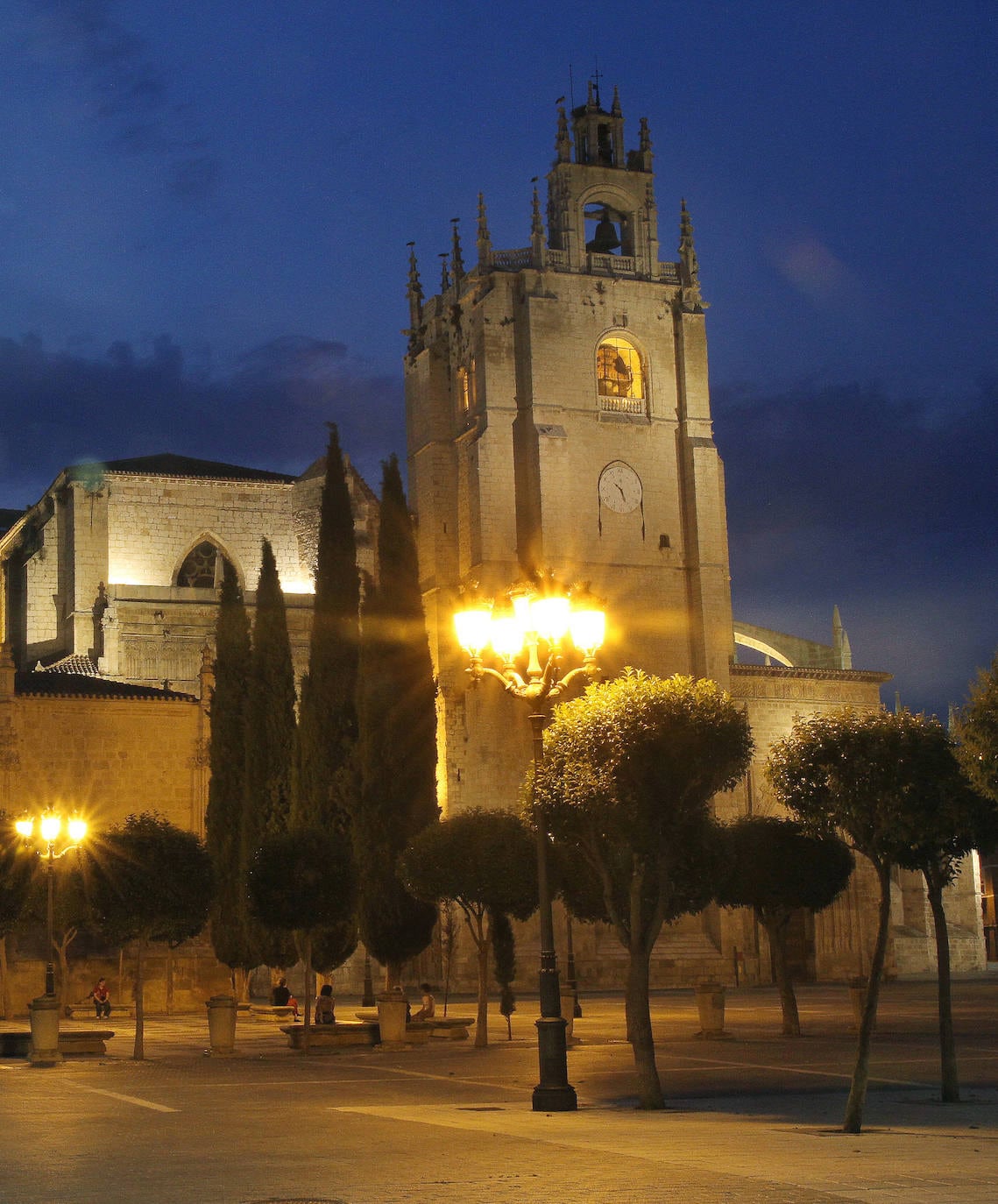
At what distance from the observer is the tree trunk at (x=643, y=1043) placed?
618 inches

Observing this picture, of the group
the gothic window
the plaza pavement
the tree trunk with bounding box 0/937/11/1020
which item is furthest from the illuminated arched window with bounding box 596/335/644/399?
the plaza pavement

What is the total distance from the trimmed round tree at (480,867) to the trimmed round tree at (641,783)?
8934mm

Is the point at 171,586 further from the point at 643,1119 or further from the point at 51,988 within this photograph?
the point at 643,1119

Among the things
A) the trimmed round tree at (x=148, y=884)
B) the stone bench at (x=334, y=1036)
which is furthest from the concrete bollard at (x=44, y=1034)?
the stone bench at (x=334, y=1036)

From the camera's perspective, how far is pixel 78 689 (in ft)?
127

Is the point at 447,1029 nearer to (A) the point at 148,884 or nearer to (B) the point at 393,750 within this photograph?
(A) the point at 148,884

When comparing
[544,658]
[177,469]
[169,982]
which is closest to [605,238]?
[177,469]

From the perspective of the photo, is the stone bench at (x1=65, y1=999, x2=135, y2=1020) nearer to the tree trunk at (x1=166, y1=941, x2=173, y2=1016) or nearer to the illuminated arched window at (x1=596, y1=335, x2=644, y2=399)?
the tree trunk at (x1=166, y1=941, x2=173, y2=1016)

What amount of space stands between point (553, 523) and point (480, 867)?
72.8ft

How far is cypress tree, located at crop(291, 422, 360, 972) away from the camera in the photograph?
32562 mm

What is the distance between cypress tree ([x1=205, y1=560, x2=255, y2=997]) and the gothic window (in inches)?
551

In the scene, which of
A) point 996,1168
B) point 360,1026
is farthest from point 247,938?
point 996,1168

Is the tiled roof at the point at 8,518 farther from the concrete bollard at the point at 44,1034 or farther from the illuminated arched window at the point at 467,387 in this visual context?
the concrete bollard at the point at 44,1034

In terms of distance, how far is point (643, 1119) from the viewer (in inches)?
564
